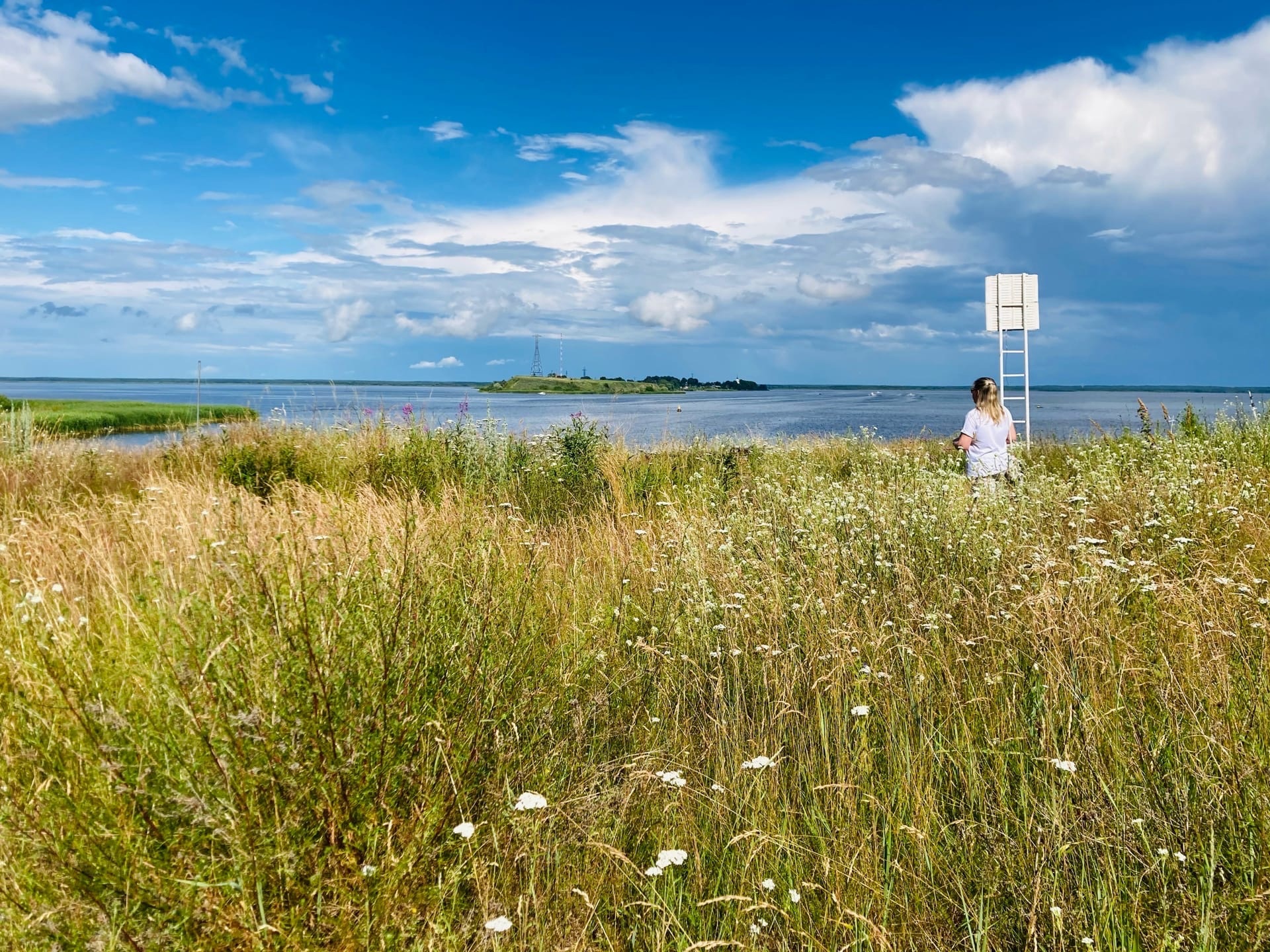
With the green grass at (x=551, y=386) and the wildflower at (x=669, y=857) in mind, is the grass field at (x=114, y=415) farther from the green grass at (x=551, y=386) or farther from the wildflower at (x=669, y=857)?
the green grass at (x=551, y=386)

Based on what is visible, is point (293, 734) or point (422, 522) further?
point (422, 522)

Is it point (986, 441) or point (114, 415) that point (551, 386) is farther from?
point (986, 441)

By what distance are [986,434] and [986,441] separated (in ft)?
0.29

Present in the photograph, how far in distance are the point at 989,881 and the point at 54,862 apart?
268 cm

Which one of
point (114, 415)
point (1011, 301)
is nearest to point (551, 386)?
point (114, 415)

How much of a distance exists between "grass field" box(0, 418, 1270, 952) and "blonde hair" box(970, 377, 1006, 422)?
4838mm

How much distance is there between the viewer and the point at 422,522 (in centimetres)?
486

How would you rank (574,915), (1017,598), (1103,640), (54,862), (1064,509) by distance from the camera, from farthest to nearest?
(1064,509) → (1017,598) → (1103,640) → (574,915) → (54,862)

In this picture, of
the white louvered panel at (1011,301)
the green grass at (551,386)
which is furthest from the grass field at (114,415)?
the green grass at (551,386)

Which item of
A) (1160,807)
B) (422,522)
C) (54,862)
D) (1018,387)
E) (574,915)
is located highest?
(1018,387)

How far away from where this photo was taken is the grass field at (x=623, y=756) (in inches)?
82.6

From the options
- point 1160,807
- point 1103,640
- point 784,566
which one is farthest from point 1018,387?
point 1160,807

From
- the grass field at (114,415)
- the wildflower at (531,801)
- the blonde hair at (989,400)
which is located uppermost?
the grass field at (114,415)

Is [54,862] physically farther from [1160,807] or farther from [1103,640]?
[1103,640]
